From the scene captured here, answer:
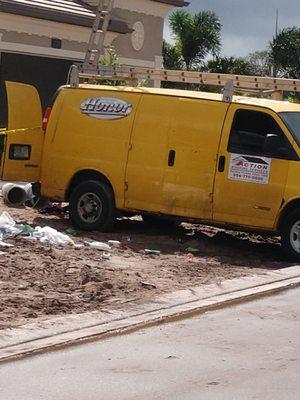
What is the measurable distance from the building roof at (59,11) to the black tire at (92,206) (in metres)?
7.69

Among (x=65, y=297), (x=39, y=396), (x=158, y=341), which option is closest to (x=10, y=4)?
(x=65, y=297)

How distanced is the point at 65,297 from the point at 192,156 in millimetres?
3775

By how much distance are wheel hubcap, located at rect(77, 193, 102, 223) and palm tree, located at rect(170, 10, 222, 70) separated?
26.2 m

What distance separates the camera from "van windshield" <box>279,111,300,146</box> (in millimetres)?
11281

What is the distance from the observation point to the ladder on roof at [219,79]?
488 inches

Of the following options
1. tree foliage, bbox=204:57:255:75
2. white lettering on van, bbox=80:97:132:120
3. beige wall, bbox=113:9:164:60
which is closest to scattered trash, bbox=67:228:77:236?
white lettering on van, bbox=80:97:132:120

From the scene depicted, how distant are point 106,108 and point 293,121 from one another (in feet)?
8.65

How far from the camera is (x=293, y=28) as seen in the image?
137 ft

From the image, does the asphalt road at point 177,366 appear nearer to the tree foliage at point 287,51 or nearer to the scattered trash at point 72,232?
the scattered trash at point 72,232

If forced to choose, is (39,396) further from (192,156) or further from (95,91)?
(95,91)

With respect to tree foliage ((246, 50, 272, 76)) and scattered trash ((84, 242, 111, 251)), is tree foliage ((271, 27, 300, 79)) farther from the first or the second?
scattered trash ((84, 242, 111, 251))

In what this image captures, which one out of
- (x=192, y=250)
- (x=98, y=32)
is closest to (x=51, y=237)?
(x=192, y=250)

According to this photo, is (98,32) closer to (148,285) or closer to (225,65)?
(148,285)

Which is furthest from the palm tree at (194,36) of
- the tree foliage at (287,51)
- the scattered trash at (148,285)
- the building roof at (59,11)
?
the scattered trash at (148,285)
